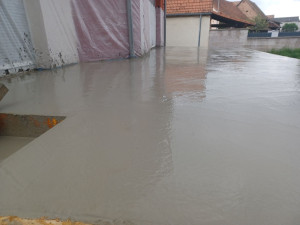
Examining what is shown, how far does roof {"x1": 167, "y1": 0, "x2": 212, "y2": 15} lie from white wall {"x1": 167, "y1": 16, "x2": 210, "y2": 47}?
0.35 m

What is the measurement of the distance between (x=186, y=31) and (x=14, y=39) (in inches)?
410

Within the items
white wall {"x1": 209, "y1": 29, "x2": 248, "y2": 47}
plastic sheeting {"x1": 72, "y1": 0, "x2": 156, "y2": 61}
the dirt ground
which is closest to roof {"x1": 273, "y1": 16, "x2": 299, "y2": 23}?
white wall {"x1": 209, "y1": 29, "x2": 248, "y2": 47}

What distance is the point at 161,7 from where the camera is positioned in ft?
34.2

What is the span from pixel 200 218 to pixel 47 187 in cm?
67

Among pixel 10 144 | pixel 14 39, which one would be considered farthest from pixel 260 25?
pixel 10 144

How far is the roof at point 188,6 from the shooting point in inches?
451

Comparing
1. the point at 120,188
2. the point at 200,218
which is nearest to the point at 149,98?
the point at 120,188

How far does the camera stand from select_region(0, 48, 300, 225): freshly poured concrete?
0.81m

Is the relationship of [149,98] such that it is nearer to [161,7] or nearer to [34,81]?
[34,81]

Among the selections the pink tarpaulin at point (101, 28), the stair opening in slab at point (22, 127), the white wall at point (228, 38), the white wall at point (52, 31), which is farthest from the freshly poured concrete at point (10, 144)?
the white wall at point (228, 38)

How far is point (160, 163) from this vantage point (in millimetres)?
1075

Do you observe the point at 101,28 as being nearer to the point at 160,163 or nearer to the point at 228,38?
the point at 160,163

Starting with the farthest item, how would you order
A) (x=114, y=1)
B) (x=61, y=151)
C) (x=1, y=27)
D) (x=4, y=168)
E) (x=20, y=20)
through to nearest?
(x=114, y=1)
(x=20, y=20)
(x=1, y=27)
(x=61, y=151)
(x=4, y=168)

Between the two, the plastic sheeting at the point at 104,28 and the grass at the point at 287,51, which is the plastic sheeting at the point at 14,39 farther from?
the grass at the point at 287,51
